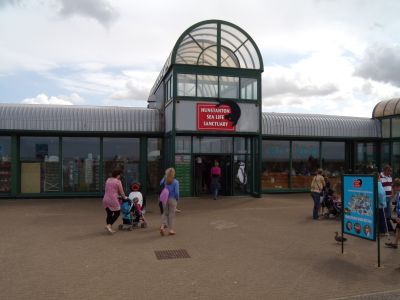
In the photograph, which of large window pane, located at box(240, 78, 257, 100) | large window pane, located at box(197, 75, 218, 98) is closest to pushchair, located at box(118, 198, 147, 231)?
large window pane, located at box(197, 75, 218, 98)

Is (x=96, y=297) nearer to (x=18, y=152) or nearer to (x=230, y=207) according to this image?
(x=230, y=207)

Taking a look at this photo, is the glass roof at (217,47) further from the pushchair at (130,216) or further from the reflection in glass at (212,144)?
the pushchair at (130,216)

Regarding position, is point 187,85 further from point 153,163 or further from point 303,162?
point 303,162

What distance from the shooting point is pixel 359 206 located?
7.78 m

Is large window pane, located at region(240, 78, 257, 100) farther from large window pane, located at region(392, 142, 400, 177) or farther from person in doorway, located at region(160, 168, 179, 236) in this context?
person in doorway, located at region(160, 168, 179, 236)

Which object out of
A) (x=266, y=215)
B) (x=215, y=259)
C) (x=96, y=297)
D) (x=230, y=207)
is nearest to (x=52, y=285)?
(x=96, y=297)

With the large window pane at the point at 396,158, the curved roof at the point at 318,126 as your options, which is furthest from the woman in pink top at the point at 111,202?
the large window pane at the point at 396,158

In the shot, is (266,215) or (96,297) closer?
(96,297)

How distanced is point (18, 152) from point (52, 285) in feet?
43.9

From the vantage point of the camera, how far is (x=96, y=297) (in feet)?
18.1

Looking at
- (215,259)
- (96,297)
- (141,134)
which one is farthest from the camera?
(141,134)

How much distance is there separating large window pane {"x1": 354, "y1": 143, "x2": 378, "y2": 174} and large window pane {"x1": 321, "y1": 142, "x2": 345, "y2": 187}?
2.69 feet

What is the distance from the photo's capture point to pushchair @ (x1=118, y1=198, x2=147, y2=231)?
10641mm

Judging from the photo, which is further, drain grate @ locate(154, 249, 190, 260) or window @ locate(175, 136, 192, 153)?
window @ locate(175, 136, 192, 153)
